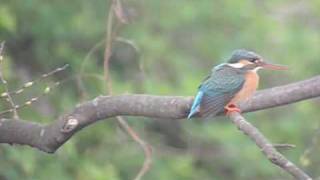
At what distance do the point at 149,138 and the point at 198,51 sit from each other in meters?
0.67

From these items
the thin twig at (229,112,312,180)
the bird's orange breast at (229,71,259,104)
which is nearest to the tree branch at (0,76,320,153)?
the bird's orange breast at (229,71,259,104)

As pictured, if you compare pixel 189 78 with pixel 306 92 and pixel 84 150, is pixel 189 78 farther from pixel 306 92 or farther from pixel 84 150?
pixel 306 92

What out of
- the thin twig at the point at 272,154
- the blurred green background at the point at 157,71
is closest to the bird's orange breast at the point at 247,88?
the thin twig at the point at 272,154

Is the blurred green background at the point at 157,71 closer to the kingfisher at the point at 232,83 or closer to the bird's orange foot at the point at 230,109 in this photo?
the kingfisher at the point at 232,83

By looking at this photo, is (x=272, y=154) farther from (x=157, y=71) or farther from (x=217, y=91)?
(x=157, y=71)

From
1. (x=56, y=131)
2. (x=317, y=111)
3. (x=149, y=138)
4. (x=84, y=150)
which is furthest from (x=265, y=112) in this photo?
(x=56, y=131)

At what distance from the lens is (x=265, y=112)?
6605 millimetres

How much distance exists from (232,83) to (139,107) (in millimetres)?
460

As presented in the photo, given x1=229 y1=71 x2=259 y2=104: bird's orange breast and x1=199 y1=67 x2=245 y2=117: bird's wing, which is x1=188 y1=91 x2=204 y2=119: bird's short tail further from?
x1=229 y1=71 x2=259 y2=104: bird's orange breast

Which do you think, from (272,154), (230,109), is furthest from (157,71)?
(272,154)

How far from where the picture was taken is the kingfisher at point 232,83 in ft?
12.3

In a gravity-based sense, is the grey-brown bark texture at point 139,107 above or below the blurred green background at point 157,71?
above

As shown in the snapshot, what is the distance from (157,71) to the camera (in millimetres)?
6219

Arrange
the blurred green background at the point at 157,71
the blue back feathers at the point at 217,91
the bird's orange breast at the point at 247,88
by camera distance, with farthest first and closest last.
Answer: the blurred green background at the point at 157,71 < the bird's orange breast at the point at 247,88 < the blue back feathers at the point at 217,91
